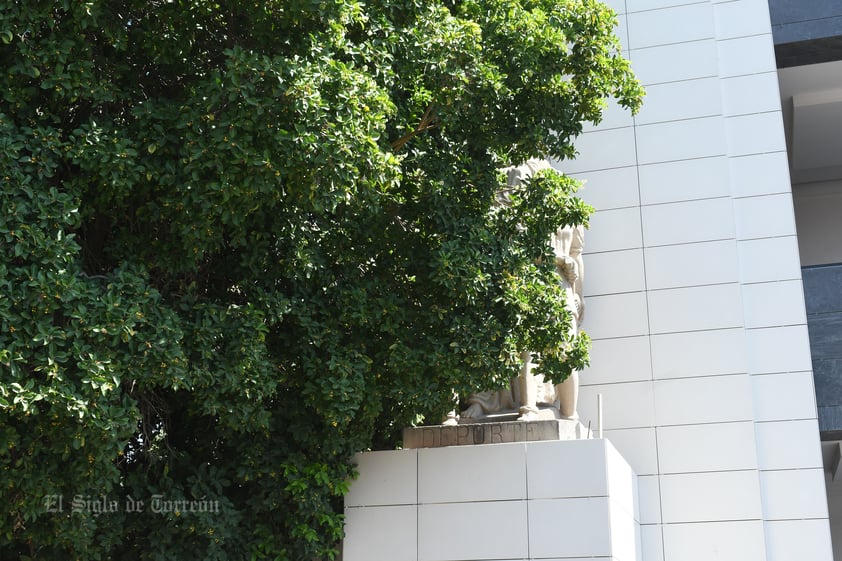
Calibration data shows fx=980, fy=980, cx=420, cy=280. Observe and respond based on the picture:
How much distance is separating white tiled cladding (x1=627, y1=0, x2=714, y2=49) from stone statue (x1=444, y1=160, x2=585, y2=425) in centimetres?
311

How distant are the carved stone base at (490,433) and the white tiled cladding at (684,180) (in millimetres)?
3529

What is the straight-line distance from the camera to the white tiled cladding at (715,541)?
953 centimetres

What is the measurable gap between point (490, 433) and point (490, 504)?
66cm

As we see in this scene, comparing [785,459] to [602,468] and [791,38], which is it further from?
[791,38]

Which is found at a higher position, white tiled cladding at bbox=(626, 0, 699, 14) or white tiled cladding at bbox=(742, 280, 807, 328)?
white tiled cladding at bbox=(626, 0, 699, 14)

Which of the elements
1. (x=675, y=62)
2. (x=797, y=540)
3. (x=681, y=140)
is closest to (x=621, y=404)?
(x=797, y=540)

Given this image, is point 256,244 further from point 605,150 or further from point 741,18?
point 741,18

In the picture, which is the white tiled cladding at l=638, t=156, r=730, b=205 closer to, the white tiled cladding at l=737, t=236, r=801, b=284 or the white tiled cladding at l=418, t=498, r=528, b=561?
the white tiled cladding at l=737, t=236, r=801, b=284

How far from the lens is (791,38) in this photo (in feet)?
38.7

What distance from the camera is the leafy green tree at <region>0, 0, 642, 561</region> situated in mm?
5984

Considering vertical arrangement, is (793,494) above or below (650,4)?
below

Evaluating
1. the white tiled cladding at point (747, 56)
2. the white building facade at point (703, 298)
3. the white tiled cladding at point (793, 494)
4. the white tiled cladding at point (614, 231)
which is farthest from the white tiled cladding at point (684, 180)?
the white tiled cladding at point (793, 494)

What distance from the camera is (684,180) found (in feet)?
36.5

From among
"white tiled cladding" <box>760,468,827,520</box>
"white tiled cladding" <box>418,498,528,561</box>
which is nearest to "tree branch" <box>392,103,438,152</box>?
"white tiled cladding" <box>418,498,528,561</box>
